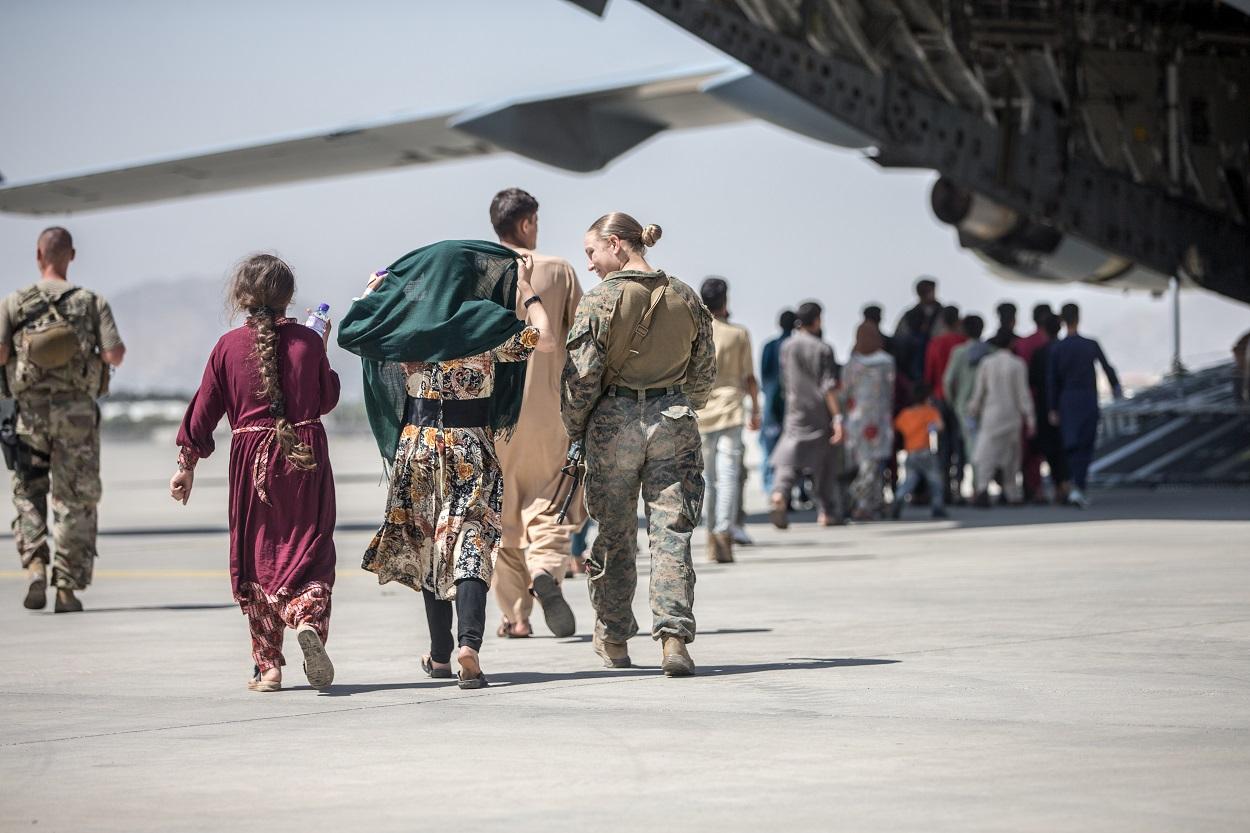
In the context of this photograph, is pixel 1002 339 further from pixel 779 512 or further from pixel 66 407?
pixel 66 407

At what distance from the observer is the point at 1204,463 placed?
20.7 meters

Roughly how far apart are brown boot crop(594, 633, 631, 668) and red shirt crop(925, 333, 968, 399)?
36.0 feet

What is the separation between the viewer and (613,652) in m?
6.92

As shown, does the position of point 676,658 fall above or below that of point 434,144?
below

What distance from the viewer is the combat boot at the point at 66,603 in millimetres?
9523

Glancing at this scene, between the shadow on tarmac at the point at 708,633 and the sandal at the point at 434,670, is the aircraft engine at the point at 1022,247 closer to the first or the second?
the shadow on tarmac at the point at 708,633

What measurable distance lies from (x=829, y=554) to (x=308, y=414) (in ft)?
21.2

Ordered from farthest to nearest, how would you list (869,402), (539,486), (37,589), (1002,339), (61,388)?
(1002,339)
(869,402)
(37,589)
(61,388)
(539,486)

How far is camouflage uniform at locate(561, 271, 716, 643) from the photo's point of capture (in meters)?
6.66

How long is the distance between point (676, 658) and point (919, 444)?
397 inches

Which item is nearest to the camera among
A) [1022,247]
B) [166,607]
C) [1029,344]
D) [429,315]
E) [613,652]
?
[429,315]

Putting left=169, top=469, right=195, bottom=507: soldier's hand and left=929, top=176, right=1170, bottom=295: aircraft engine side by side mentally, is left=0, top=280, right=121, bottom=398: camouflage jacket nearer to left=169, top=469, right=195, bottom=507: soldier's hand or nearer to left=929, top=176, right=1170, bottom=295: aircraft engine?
left=169, top=469, right=195, bottom=507: soldier's hand

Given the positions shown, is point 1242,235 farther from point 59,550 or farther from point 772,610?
point 59,550

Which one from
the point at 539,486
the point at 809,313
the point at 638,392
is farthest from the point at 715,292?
the point at 638,392
